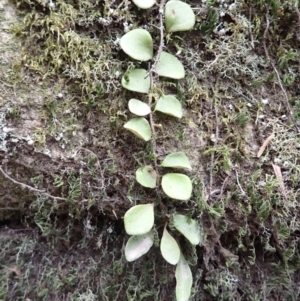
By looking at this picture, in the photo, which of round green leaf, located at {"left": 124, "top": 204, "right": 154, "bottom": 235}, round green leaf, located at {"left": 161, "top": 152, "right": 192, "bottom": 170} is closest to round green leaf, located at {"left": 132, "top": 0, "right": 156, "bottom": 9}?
round green leaf, located at {"left": 161, "top": 152, "right": 192, "bottom": 170}

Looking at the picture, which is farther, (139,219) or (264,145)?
(264,145)

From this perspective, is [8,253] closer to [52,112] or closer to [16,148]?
[16,148]

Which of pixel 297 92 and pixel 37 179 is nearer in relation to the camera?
pixel 37 179

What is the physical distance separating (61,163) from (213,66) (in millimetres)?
565

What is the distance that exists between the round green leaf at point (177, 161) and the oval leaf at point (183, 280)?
0.90 ft

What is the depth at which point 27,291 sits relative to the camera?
1116 millimetres

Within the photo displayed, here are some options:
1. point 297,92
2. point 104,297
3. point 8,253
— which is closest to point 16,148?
point 8,253

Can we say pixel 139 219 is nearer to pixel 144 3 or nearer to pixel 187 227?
pixel 187 227

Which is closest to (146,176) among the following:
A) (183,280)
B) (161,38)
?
(183,280)

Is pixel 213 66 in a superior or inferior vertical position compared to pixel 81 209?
superior

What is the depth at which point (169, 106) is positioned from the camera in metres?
1.04

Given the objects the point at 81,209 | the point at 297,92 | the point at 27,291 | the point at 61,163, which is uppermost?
the point at 297,92

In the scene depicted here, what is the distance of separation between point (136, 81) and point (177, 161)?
266 mm

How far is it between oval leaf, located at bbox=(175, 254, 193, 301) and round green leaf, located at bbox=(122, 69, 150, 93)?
1.67ft
